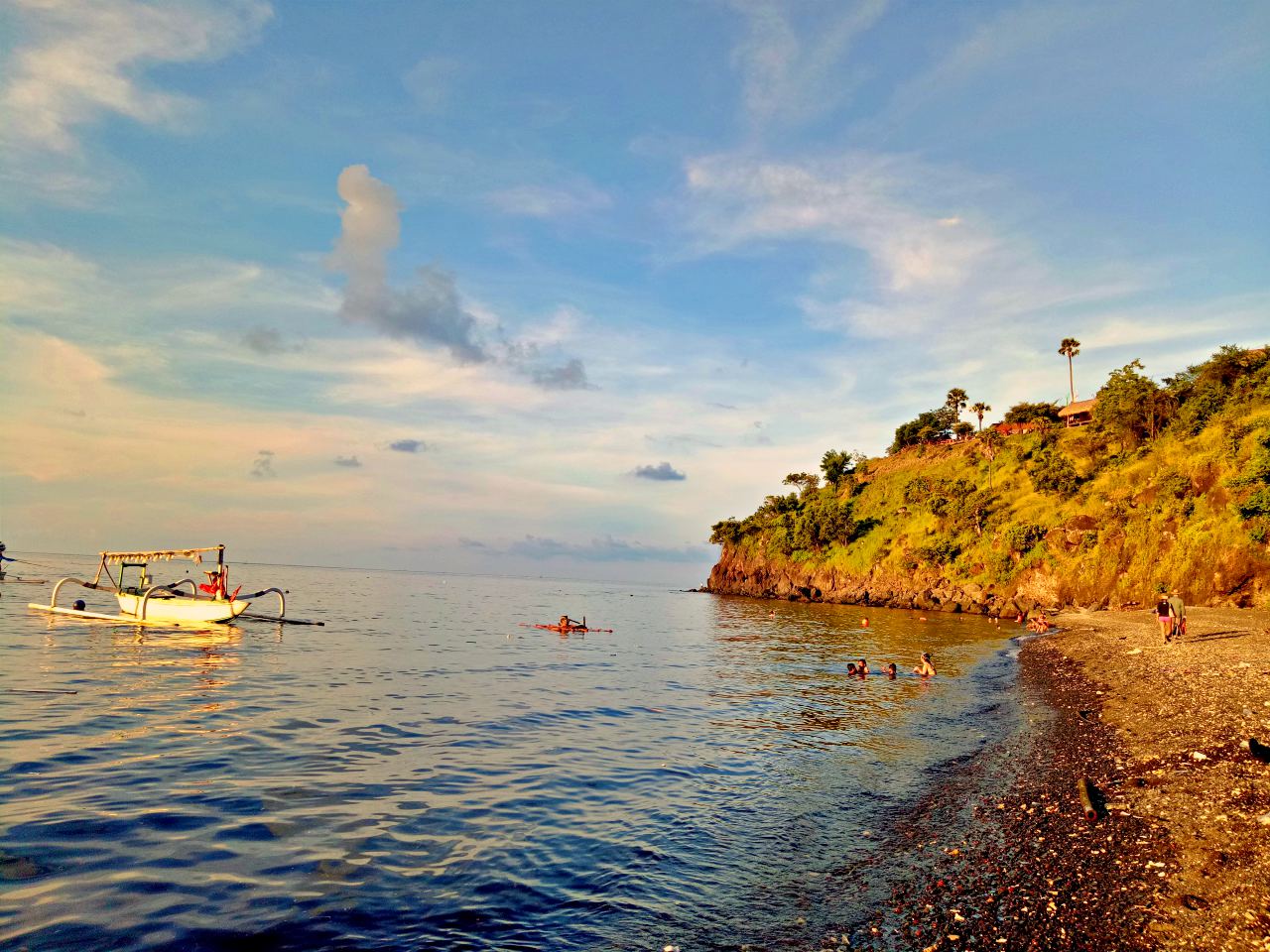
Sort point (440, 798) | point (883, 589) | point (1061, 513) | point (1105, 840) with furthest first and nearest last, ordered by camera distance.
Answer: point (883, 589), point (1061, 513), point (440, 798), point (1105, 840)

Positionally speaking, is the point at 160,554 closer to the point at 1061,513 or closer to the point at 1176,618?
the point at 1176,618

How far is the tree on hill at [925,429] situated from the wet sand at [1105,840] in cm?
13051

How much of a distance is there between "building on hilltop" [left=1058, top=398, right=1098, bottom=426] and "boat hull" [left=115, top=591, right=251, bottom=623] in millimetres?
133855

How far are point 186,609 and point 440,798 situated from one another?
3900 centimetres

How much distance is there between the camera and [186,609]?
43188 mm

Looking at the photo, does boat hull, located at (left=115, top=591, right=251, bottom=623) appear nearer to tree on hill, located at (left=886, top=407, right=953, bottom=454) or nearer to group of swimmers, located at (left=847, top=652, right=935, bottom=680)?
group of swimmers, located at (left=847, top=652, right=935, bottom=680)

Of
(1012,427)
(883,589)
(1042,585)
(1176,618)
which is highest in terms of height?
(1012,427)

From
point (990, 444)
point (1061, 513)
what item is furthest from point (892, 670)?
point (990, 444)

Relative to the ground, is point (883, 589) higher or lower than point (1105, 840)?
lower

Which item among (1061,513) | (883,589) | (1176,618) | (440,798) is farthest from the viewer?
(883,589)

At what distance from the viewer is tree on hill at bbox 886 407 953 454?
466 feet

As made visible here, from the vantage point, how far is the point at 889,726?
22.7m

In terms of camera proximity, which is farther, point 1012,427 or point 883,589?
point 1012,427

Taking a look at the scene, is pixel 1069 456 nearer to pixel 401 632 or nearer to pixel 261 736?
pixel 401 632
